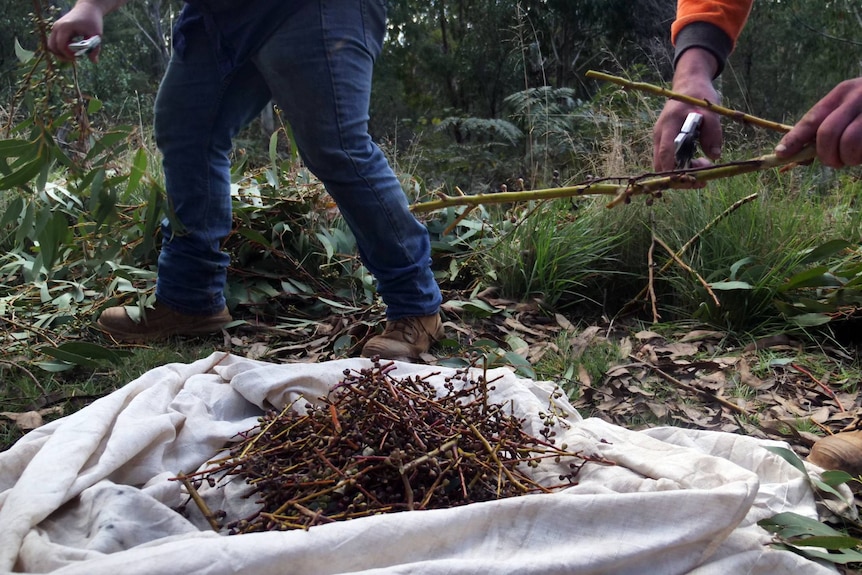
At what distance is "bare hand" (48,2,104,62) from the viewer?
1949mm

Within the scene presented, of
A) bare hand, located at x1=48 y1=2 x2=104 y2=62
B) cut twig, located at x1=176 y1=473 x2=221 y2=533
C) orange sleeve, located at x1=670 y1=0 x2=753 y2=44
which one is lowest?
cut twig, located at x1=176 y1=473 x2=221 y2=533

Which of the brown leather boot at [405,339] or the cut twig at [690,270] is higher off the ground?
the cut twig at [690,270]

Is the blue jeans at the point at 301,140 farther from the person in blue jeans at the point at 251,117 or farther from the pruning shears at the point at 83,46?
the pruning shears at the point at 83,46

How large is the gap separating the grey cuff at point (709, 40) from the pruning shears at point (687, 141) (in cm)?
28

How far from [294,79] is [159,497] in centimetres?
131

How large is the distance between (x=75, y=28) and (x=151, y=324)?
1.14 metres

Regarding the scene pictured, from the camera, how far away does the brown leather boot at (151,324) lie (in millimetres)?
2680

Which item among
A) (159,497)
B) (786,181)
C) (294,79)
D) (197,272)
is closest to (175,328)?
(197,272)

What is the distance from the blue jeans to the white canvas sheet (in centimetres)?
73

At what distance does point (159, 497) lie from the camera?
1448 millimetres

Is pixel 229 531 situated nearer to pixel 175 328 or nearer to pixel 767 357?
pixel 175 328

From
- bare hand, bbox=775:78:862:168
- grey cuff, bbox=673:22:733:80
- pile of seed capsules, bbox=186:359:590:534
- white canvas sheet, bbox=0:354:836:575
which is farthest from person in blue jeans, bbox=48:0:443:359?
bare hand, bbox=775:78:862:168

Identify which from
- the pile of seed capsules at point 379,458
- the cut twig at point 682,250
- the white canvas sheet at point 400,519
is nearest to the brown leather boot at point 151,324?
the white canvas sheet at point 400,519

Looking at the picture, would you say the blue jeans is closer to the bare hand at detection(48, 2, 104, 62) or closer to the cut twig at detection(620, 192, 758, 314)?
the bare hand at detection(48, 2, 104, 62)
